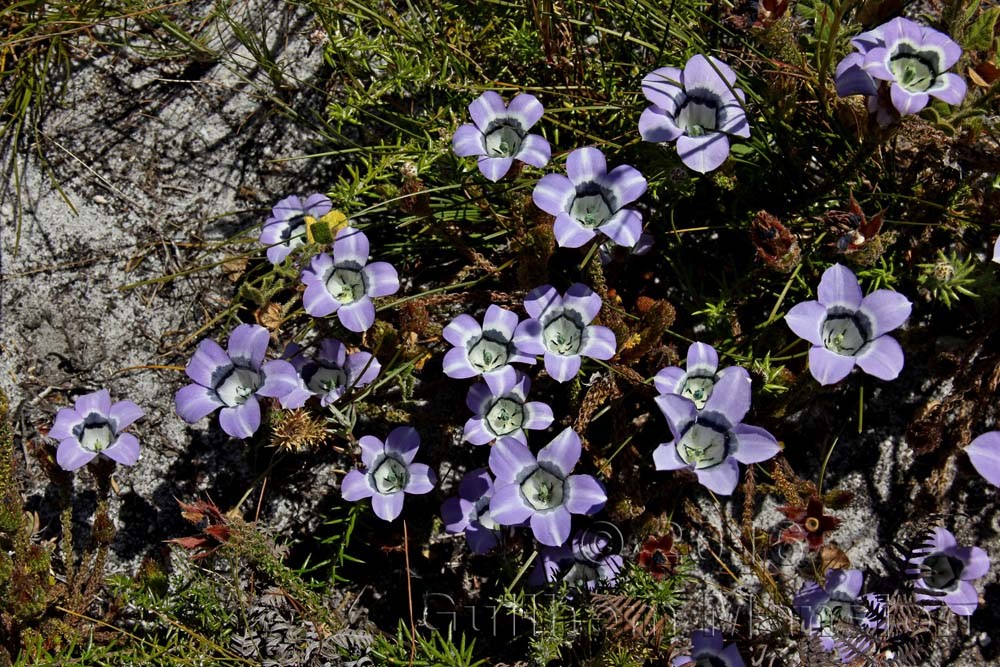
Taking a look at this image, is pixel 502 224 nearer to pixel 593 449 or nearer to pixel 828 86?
pixel 593 449

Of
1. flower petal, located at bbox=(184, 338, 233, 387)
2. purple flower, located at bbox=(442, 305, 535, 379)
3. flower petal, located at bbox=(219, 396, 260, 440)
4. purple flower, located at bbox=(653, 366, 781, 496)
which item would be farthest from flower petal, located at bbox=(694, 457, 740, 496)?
flower petal, located at bbox=(184, 338, 233, 387)

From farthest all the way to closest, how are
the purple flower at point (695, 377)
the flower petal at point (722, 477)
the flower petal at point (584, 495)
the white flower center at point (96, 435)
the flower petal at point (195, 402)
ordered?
the white flower center at point (96, 435), the flower petal at point (195, 402), the purple flower at point (695, 377), the flower petal at point (584, 495), the flower petal at point (722, 477)

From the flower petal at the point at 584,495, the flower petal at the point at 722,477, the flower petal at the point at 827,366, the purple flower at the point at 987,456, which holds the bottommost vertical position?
the purple flower at the point at 987,456

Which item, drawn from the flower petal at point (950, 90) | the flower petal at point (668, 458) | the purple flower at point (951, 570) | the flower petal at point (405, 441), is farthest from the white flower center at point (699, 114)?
the purple flower at point (951, 570)

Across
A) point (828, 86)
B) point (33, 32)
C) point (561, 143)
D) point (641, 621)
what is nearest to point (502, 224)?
point (561, 143)

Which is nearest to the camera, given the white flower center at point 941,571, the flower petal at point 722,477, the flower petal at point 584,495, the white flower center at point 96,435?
the flower petal at point 722,477

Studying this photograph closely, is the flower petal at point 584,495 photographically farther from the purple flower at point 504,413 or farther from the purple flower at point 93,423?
the purple flower at point 93,423

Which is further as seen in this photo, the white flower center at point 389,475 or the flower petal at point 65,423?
the flower petal at point 65,423
